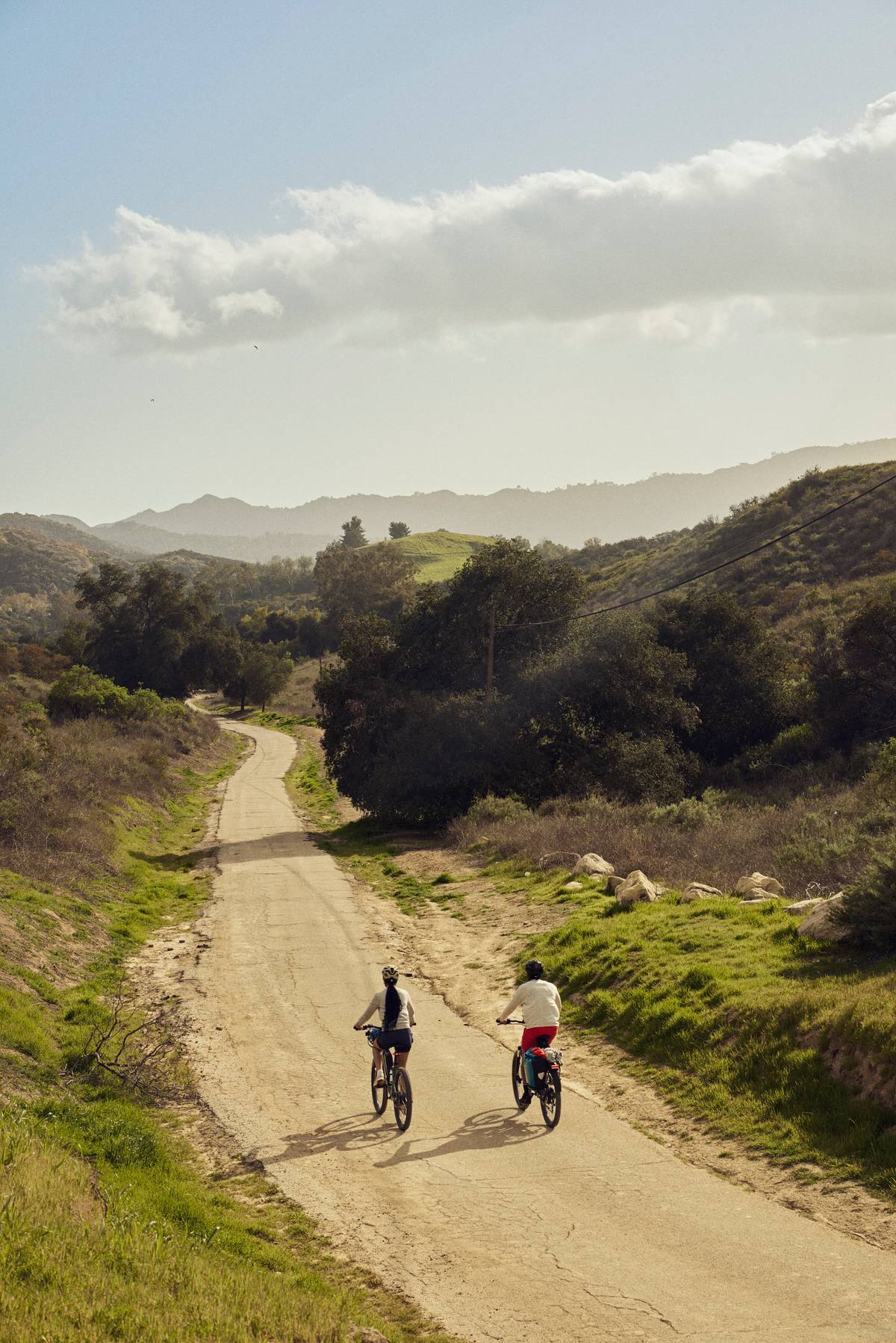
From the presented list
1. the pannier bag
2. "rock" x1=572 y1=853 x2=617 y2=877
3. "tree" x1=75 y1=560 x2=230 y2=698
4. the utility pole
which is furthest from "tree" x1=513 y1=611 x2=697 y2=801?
"tree" x1=75 y1=560 x2=230 y2=698

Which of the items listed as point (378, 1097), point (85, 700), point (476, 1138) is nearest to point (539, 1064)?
point (476, 1138)

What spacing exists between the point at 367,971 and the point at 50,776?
17.2 metres

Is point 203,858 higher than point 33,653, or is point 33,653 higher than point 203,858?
point 33,653

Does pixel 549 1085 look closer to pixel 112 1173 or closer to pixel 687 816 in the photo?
pixel 112 1173

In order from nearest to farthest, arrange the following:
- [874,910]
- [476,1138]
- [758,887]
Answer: [476,1138] < [874,910] < [758,887]

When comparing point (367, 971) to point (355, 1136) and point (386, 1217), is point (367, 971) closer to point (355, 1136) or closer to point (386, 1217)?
point (355, 1136)

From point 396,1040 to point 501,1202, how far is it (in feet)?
8.88

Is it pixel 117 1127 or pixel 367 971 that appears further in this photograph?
pixel 367 971

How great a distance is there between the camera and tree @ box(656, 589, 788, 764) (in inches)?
1633

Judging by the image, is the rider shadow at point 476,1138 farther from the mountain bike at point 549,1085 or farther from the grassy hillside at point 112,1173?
the grassy hillside at point 112,1173

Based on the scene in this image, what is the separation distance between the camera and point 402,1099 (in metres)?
12.0

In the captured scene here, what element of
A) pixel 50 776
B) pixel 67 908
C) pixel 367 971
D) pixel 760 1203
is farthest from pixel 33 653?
pixel 760 1203

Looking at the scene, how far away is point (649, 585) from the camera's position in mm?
76062

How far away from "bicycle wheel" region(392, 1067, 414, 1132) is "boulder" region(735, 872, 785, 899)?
946cm
